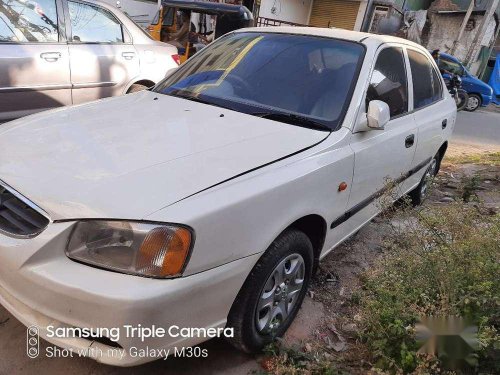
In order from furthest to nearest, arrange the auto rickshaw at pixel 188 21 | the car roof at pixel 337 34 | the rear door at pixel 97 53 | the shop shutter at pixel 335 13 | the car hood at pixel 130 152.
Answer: the shop shutter at pixel 335 13
the auto rickshaw at pixel 188 21
the rear door at pixel 97 53
the car roof at pixel 337 34
the car hood at pixel 130 152

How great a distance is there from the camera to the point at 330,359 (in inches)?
89.4

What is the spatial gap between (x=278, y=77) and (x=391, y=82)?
90 cm

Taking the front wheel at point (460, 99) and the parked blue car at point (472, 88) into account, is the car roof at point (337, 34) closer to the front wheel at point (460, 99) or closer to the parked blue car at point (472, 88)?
the front wheel at point (460, 99)

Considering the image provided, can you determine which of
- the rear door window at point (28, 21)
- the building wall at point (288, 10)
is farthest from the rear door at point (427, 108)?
the building wall at point (288, 10)

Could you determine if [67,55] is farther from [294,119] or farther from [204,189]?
[204,189]

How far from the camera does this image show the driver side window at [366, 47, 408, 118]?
9.72ft

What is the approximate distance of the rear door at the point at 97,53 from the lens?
15.3ft

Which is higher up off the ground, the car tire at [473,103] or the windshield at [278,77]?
the windshield at [278,77]

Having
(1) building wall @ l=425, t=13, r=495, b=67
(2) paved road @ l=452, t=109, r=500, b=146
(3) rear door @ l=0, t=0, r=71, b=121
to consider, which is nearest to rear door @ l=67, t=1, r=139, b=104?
(3) rear door @ l=0, t=0, r=71, b=121

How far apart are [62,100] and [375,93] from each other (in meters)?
3.29

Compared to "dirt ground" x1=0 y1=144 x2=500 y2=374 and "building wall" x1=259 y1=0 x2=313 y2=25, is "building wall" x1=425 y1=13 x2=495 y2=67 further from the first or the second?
"dirt ground" x1=0 y1=144 x2=500 y2=374

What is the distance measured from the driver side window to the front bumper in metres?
1.76

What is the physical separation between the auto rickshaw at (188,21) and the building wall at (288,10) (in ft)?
16.6

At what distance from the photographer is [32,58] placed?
169 inches
